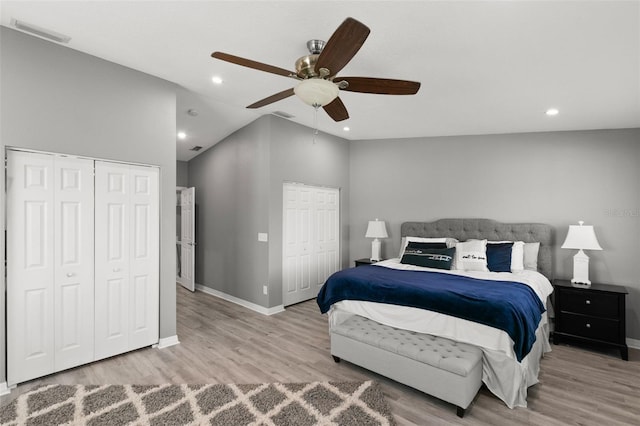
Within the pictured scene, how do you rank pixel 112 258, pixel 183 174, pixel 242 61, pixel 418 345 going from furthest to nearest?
pixel 183 174 < pixel 112 258 < pixel 418 345 < pixel 242 61

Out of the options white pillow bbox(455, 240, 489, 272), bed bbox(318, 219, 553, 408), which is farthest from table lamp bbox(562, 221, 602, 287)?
white pillow bbox(455, 240, 489, 272)

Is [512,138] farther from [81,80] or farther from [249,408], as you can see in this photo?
[81,80]

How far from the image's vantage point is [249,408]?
2.36 m

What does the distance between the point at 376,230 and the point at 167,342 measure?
3319mm

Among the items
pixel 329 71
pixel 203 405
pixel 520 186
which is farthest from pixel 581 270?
pixel 203 405

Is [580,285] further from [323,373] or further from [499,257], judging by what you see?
[323,373]

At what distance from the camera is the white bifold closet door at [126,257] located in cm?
302

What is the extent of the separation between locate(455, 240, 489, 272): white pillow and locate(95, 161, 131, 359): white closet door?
3.82 metres

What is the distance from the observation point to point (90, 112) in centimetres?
293

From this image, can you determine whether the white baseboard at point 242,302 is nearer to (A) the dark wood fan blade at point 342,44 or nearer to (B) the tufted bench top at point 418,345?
(B) the tufted bench top at point 418,345

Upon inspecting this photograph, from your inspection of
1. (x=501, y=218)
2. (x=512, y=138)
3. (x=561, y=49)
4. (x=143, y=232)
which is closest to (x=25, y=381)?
(x=143, y=232)

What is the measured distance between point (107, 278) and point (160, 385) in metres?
1.16

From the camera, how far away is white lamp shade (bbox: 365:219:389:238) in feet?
16.9

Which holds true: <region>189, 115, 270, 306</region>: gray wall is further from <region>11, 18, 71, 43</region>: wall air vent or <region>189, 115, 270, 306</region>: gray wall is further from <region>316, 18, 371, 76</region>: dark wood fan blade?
<region>316, 18, 371, 76</region>: dark wood fan blade
